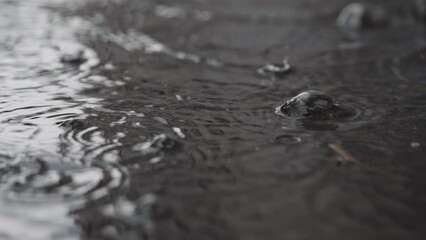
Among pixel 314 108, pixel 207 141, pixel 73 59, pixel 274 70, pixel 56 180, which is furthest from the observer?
pixel 73 59

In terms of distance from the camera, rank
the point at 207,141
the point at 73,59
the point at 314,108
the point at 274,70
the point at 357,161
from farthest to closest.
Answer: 1. the point at 73,59
2. the point at 274,70
3. the point at 314,108
4. the point at 207,141
5. the point at 357,161

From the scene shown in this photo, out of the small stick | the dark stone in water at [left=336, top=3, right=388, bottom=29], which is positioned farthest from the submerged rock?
the dark stone in water at [left=336, top=3, right=388, bottom=29]

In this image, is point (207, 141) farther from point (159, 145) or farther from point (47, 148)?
point (47, 148)

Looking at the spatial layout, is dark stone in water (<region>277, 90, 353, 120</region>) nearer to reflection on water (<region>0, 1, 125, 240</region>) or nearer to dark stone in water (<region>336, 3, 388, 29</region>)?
reflection on water (<region>0, 1, 125, 240</region>)

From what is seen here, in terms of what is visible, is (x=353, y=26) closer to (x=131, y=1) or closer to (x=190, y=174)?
(x=131, y=1)

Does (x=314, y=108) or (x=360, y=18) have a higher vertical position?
(x=360, y=18)

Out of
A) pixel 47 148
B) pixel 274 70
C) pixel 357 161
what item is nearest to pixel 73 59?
pixel 274 70

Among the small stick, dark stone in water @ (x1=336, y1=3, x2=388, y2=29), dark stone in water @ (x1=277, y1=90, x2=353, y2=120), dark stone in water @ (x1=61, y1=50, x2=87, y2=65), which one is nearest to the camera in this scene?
the small stick

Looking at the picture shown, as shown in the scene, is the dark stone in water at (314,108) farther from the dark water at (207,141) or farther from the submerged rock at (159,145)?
the submerged rock at (159,145)
